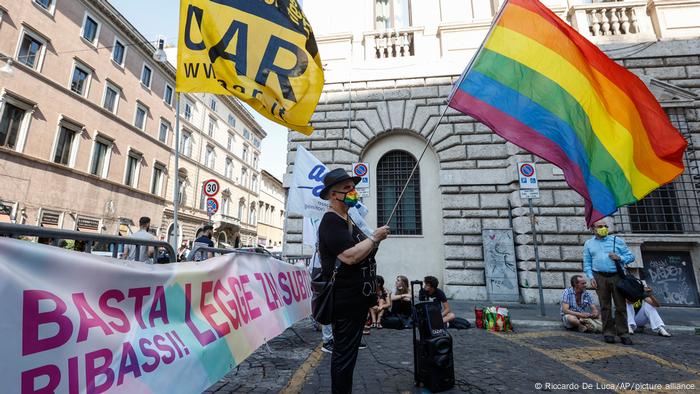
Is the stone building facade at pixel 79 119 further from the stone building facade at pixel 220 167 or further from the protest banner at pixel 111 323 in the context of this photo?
the protest banner at pixel 111 323

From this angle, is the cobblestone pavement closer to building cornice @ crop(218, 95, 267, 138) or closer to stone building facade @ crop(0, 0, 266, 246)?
stone building facade @ crop(0, 0, 266, 246)

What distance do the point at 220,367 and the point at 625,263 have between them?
236 inches

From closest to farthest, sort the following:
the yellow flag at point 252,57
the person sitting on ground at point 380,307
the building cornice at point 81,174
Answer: the yellow flag at point 252,57 → the person sitting on ground at point 380,307 → the building cornice at point 81,174

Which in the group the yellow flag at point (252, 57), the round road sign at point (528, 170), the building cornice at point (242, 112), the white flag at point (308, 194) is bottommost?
the white flag at point (308, 194)

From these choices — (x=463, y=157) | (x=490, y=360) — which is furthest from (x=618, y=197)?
(x=463, y=157)

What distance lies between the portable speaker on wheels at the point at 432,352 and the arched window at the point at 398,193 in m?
6.42

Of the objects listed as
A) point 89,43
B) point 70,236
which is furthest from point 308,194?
point 89,43

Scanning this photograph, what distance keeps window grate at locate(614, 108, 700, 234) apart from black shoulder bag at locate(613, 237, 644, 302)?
408 cm

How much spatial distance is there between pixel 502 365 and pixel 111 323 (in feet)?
12.6

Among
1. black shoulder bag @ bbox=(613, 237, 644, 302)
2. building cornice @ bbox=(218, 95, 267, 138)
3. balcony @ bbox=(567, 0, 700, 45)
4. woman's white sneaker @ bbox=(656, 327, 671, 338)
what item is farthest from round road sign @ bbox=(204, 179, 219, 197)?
building cornice @ bbox=(218, 95, 267, 138)

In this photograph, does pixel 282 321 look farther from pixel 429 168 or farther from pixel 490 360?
pixel 429 168

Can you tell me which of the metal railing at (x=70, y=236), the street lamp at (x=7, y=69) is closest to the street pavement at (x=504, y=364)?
the metal railing at (x=70, y=236)

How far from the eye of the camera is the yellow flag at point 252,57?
4.12m

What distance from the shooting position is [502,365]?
3717mm
